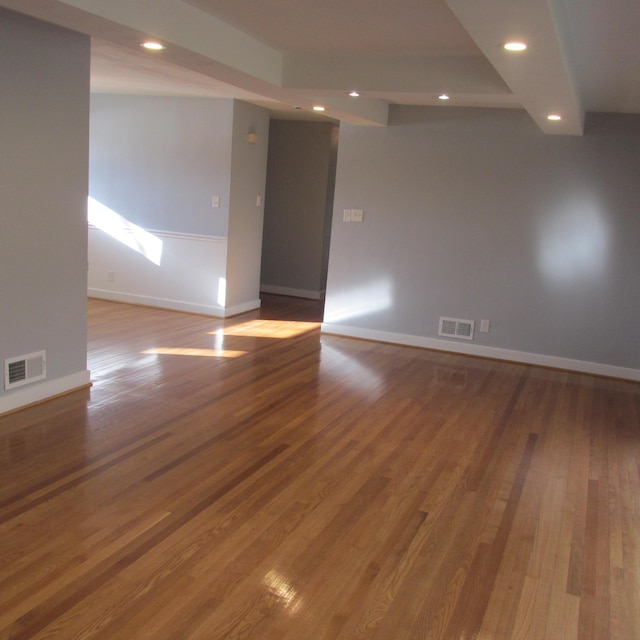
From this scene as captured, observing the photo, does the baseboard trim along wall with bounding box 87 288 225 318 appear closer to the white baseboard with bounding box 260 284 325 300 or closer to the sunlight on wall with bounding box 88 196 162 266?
the sunlight on wall with bounding box 88 196 162 266

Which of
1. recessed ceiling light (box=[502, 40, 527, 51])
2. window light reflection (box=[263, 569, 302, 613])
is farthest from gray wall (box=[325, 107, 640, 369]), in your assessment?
window light reflection (box=[263, 569, 302, 613])

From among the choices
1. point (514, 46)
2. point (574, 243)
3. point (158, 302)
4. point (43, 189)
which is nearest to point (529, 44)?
point (514, 46)

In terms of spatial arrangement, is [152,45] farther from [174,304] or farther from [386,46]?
[174,304]

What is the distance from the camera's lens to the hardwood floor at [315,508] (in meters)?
2.23

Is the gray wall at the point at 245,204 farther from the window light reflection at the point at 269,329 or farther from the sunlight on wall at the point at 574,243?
the sunlight on wall at the point at 574,243

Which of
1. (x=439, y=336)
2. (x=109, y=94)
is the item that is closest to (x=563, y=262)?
(x=439, y=336)

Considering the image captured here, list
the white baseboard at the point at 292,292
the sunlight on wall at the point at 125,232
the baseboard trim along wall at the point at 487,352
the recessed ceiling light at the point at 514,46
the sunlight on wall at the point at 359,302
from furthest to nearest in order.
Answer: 1. the white baseboard at the point at 292,292
2. the sunlight on wall at the point at 125,232
3. the sunlight on wall at the point at 359,302
4. the baseboard trim along wall at the point at 487,352
5. the recessed ceiling light at the point at 514,46

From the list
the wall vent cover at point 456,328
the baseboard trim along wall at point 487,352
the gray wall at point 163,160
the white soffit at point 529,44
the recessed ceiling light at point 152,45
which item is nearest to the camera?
the white soffit at point 529,44

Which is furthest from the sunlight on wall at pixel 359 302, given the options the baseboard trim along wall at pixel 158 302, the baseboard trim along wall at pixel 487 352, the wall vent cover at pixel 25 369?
the wall vent cover at pixel 25 369

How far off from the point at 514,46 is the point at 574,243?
3368 millimetres

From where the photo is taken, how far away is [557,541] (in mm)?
2832

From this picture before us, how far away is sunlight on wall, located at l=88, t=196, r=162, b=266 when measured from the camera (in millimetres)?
7180

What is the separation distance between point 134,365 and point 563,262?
368 centimetres

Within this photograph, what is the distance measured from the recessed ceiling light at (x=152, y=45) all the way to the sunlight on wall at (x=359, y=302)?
3.45 meters
